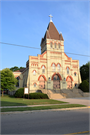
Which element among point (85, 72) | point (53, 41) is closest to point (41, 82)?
point (53, 41)

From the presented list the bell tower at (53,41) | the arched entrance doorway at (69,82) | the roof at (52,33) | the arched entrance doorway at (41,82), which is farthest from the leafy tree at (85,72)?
the arched entrance doorway at (41,82)

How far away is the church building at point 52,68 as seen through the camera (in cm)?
3994

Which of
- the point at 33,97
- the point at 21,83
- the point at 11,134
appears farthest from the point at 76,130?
the point at 21,83

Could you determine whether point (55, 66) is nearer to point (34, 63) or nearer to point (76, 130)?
point (34, 63)

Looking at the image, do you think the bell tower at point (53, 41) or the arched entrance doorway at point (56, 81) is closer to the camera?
the arched entrance doorway at point (56, 81)

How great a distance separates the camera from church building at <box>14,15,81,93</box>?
39938 mm

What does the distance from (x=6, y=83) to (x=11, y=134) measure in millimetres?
32498

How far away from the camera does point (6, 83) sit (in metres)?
37.2

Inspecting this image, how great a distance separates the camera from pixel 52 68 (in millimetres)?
42000

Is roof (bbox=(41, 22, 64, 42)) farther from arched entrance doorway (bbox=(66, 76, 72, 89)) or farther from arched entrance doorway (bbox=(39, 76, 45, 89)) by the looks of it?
arched entrance doorway (bbox=(39, 76, 45, 89))

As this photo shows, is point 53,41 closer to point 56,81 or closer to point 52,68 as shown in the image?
point 52,68

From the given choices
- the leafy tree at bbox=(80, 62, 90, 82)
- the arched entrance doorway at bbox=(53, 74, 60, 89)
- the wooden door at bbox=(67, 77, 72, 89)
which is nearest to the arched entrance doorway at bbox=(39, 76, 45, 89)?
the arched entrance doorway at bbox=(53, 74, 60, 89)

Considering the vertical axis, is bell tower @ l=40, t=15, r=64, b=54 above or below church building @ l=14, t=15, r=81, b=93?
above

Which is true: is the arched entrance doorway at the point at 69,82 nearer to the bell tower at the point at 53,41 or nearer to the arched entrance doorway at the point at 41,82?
the arched entrance doorway at the point at 41,82
